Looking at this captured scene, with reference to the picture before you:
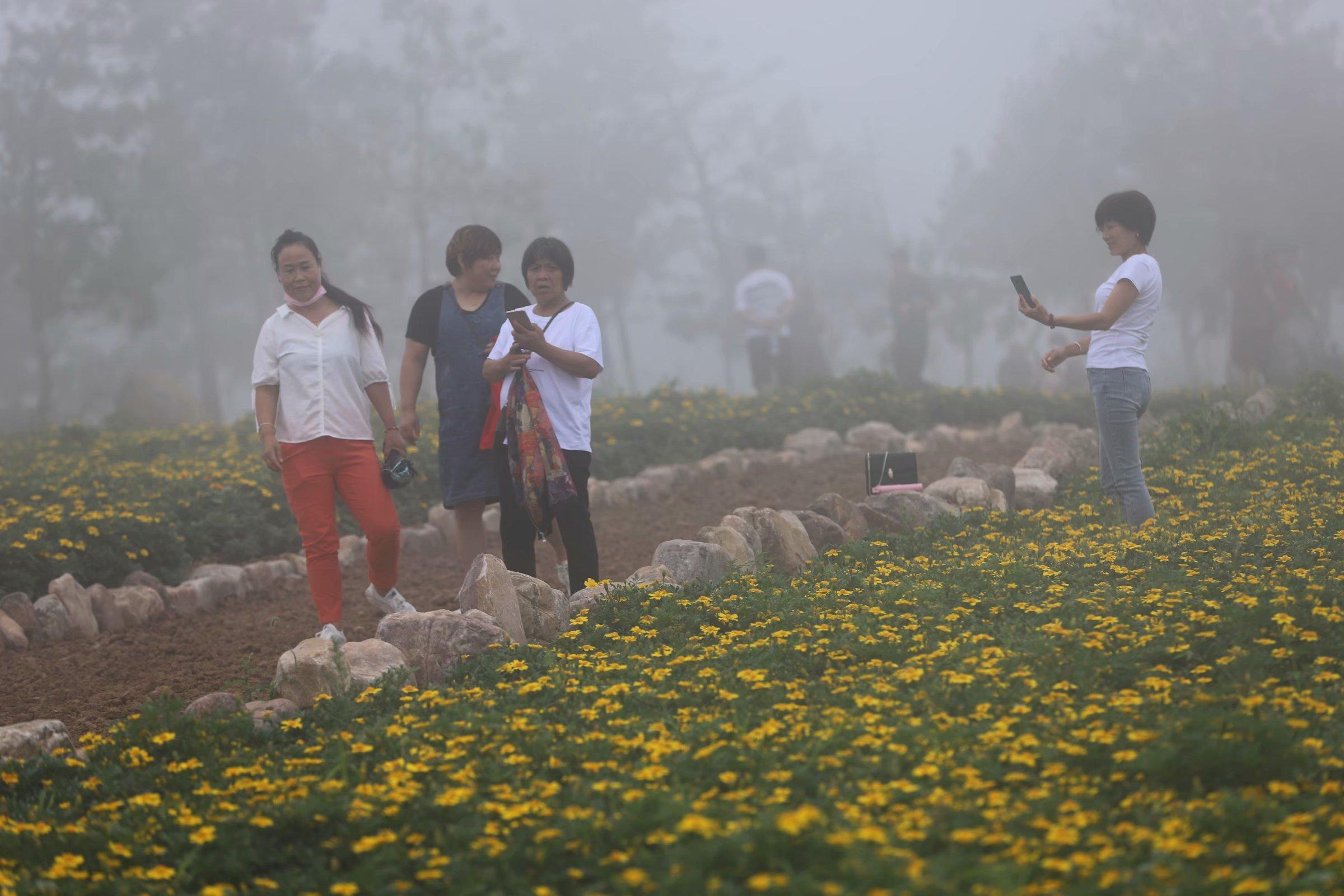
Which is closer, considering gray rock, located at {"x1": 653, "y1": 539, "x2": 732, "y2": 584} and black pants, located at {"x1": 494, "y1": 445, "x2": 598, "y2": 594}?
black pants, located at {"x1": 494, "y1": 445, "x2": 598, "y2": 594}

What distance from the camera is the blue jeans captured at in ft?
22.0

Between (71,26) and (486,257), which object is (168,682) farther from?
(71,26)

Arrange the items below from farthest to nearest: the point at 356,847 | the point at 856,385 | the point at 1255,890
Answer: the point at 856,385, the point at 356,847, the point at 1255,890

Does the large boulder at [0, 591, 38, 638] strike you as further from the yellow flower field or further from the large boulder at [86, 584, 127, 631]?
the yellow flower field

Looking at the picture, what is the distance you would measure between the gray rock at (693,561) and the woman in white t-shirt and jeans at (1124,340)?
81.9 inches

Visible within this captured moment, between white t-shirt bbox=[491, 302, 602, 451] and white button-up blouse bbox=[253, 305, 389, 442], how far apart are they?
0.68 m

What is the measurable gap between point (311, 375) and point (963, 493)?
171 inches

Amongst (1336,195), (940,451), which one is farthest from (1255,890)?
(1336,195)

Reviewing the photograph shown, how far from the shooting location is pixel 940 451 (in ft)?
40.8

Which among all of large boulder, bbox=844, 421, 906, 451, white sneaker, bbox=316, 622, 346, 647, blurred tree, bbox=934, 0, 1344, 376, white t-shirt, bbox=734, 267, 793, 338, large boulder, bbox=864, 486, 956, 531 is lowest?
white sneaker, bbox=316, 622, 346, 647

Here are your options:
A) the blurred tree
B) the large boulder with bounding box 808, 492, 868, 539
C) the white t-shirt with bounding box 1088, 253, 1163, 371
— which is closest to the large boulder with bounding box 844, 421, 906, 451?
the large boulder with bounding box 808, 492, 868, 539

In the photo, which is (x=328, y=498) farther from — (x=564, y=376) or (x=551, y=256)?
(x=551, y=256)

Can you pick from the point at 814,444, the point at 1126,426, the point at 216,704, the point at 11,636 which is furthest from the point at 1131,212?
the point at 11,636

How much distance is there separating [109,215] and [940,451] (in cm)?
2242
